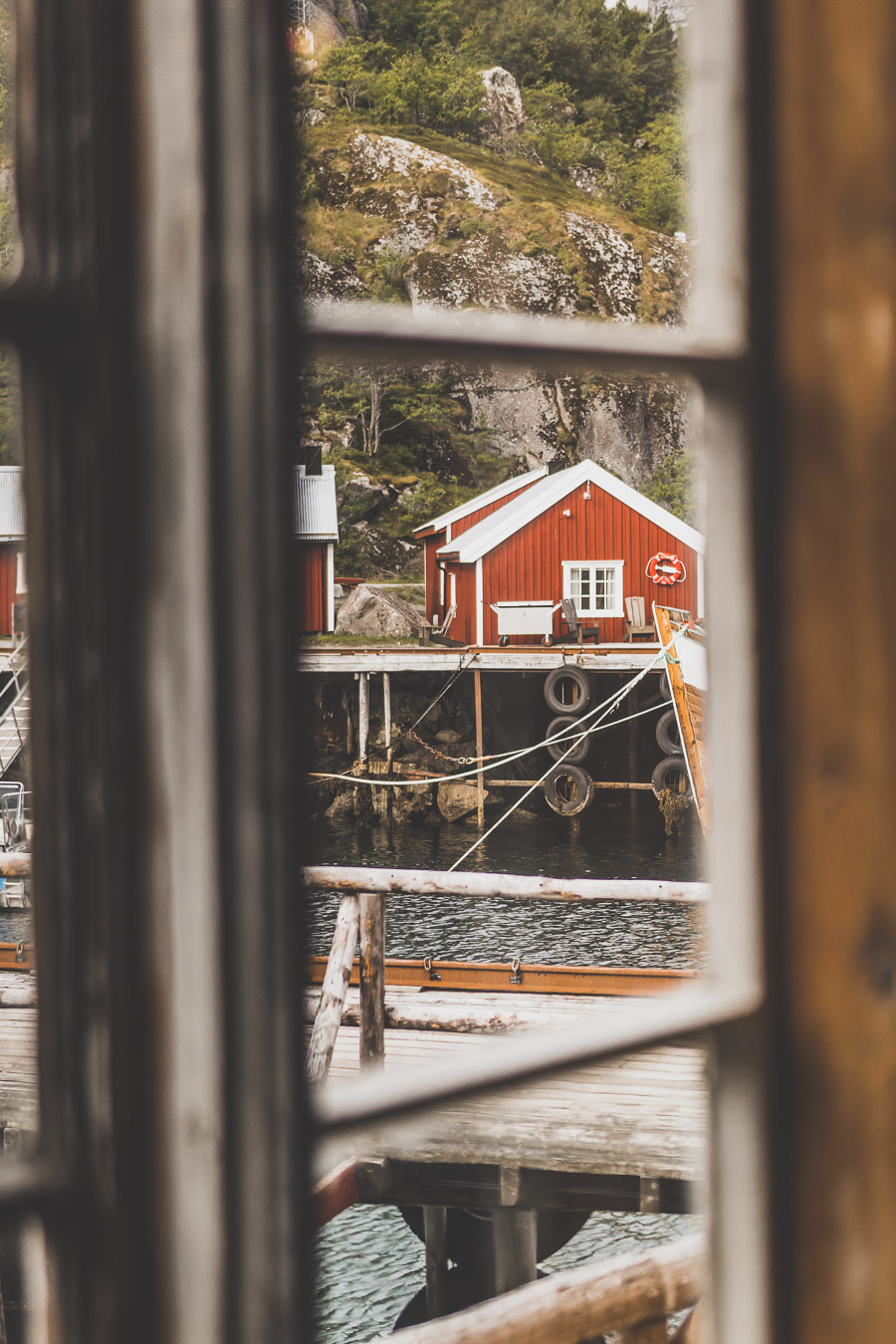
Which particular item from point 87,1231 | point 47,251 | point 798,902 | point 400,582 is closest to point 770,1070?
point 798,902

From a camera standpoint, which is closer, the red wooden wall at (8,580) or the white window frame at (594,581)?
the red wooden wall at (8,580)

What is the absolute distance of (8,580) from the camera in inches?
15.7

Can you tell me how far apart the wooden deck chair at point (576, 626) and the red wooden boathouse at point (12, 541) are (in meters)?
18.6

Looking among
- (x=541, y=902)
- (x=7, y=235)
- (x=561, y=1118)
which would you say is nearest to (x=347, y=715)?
(x=541, y=902)

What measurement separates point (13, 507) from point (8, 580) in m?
0.03

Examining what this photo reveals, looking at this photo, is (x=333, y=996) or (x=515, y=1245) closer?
(x=333, y=996)

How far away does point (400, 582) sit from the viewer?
2781 cm

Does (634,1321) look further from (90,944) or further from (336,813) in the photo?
(336,813)

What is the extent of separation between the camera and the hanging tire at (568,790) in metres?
16.2

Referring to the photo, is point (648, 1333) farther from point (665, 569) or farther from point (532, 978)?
point (665, 569)

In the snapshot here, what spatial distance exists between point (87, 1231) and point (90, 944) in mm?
96

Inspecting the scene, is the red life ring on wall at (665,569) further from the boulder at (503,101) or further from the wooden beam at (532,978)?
the boulder at (503,101)

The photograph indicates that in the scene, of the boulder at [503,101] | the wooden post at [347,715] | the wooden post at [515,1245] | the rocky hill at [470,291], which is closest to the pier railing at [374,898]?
the wooden post at [515,1245]

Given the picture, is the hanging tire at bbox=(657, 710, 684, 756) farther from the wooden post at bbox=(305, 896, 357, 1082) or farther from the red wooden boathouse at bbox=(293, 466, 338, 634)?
the wooden post at bbox=(305, 896, 357, 1082)
